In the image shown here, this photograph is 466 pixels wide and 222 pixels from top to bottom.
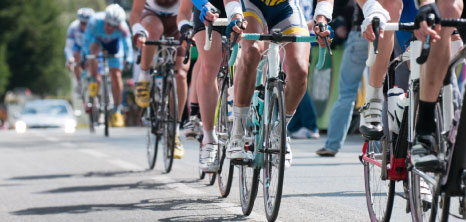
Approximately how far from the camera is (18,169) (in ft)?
38.4

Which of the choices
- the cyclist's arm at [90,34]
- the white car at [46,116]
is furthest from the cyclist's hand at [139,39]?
the white car at [46,116]

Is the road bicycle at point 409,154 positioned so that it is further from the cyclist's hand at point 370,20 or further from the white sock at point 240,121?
the white sock at point 240,121

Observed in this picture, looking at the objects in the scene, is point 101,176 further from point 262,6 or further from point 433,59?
point 433,59

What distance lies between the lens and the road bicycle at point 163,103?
985 cm

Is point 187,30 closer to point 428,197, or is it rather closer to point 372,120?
point 372,120

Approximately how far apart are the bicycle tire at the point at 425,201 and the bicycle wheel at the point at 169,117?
490cm

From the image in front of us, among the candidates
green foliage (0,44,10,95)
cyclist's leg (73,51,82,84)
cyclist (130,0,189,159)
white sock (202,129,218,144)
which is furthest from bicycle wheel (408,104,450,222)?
green foliage (0,44,10,95)

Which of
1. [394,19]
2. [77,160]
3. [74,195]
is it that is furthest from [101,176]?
[394,19]

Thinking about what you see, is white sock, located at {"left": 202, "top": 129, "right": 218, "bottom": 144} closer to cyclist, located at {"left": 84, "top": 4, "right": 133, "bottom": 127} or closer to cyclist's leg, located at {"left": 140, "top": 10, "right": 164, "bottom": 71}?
cyclist's leg, located at {"left": 140, "top": 10, "right": 164, "bottom": 71}

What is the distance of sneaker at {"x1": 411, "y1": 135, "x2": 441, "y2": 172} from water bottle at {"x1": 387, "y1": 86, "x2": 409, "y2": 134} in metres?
0.57

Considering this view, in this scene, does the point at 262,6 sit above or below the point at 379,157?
above

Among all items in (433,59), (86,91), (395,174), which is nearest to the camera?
(433,59)

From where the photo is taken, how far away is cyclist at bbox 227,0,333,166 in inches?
251

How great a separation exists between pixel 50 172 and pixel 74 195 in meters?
2.69
